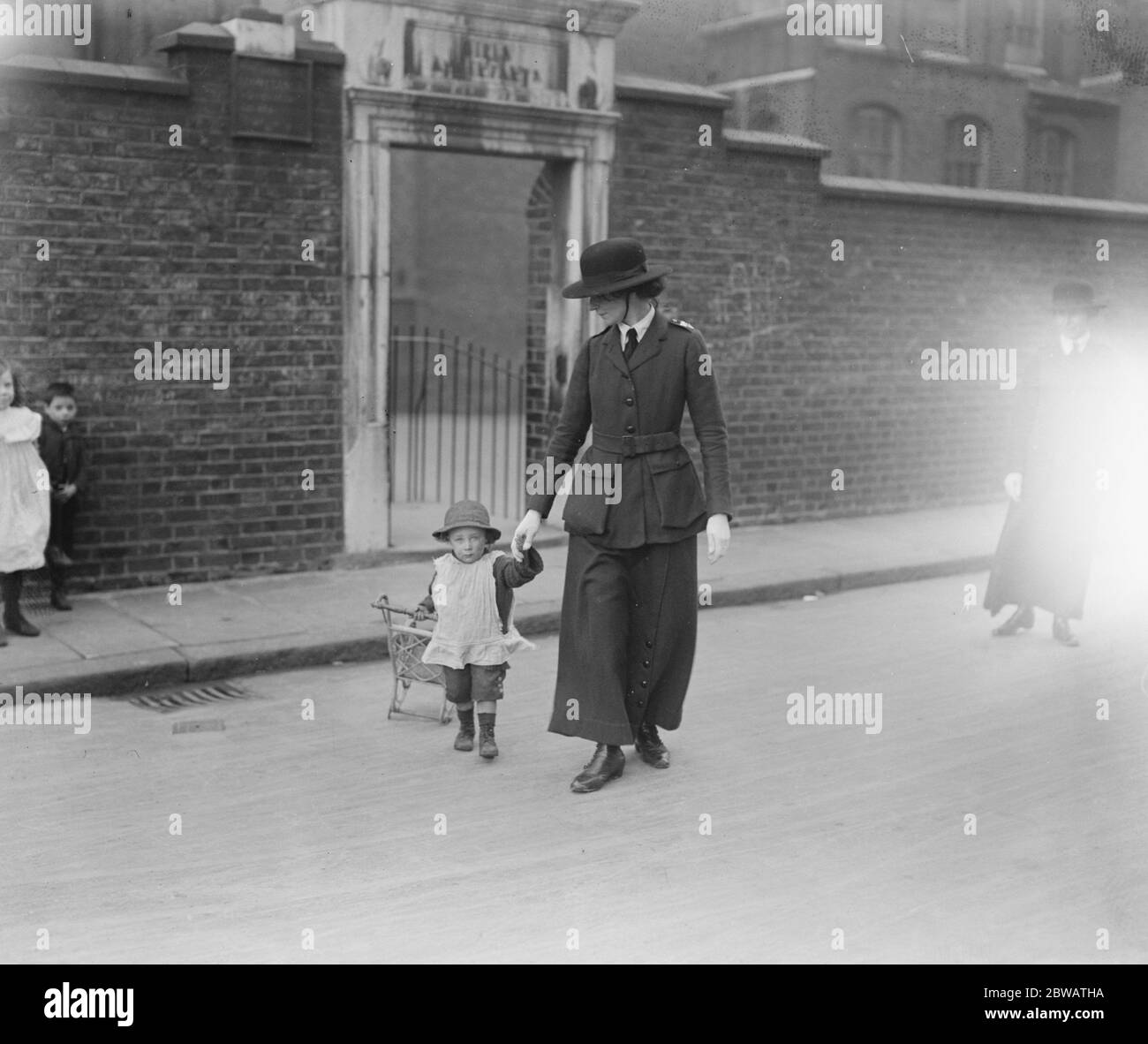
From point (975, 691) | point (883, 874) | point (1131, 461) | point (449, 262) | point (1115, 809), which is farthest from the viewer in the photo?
point (449, 262)

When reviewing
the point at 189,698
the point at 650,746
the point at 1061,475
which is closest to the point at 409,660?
the point at 650,746

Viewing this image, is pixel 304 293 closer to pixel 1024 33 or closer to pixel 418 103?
pixel 418 103

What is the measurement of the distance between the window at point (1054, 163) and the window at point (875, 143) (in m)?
4.57

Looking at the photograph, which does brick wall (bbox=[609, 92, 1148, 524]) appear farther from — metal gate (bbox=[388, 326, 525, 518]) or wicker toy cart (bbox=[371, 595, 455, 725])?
wicker toy cart (bbox=[371, 595, 455, 725])

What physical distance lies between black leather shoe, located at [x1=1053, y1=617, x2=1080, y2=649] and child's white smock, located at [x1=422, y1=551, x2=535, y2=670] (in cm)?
372

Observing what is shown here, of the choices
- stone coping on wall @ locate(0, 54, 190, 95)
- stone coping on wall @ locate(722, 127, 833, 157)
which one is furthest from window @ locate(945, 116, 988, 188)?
stone coping on wall @ locate(0, 54, 190, 95)

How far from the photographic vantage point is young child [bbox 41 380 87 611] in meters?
8.85

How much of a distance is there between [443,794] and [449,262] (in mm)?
20387

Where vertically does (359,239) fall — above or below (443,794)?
above

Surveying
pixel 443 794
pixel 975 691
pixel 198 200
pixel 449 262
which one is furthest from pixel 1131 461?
pixel 449 262

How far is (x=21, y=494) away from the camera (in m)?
8.39
